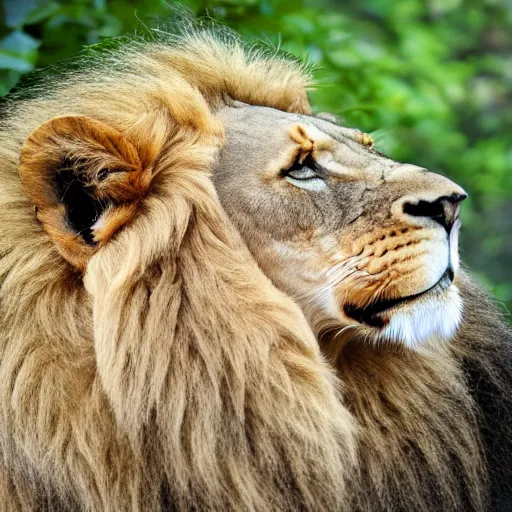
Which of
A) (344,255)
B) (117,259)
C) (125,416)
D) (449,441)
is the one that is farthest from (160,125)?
(449,441)

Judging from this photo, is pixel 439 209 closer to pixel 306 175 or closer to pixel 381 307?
pixel 381 307

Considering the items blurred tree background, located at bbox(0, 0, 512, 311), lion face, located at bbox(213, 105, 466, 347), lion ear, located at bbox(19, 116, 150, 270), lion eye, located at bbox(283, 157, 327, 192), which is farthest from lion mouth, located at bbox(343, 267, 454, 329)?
blurred tree background, located at bbox(0, 0, 512, 311)

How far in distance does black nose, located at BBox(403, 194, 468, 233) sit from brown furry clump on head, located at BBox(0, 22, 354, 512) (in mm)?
481

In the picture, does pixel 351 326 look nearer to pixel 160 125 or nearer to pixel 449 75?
pixel 160 125

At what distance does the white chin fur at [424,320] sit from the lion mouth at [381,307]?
21mm

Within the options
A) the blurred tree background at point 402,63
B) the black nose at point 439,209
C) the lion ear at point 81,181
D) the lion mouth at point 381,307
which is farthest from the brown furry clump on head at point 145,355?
the blurred tree background at point 402,63

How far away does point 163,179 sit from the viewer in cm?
318

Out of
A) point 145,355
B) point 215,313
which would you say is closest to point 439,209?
point 215,313

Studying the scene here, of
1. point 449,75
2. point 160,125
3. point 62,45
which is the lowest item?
point 449,75

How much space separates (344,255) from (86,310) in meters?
0.80

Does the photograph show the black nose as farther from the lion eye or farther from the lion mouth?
the lion eye

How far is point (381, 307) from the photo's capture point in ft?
10.0

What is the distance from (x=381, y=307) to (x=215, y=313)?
0.50 m

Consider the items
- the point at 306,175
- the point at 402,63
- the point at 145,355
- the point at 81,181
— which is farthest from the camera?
the point at 402,63
